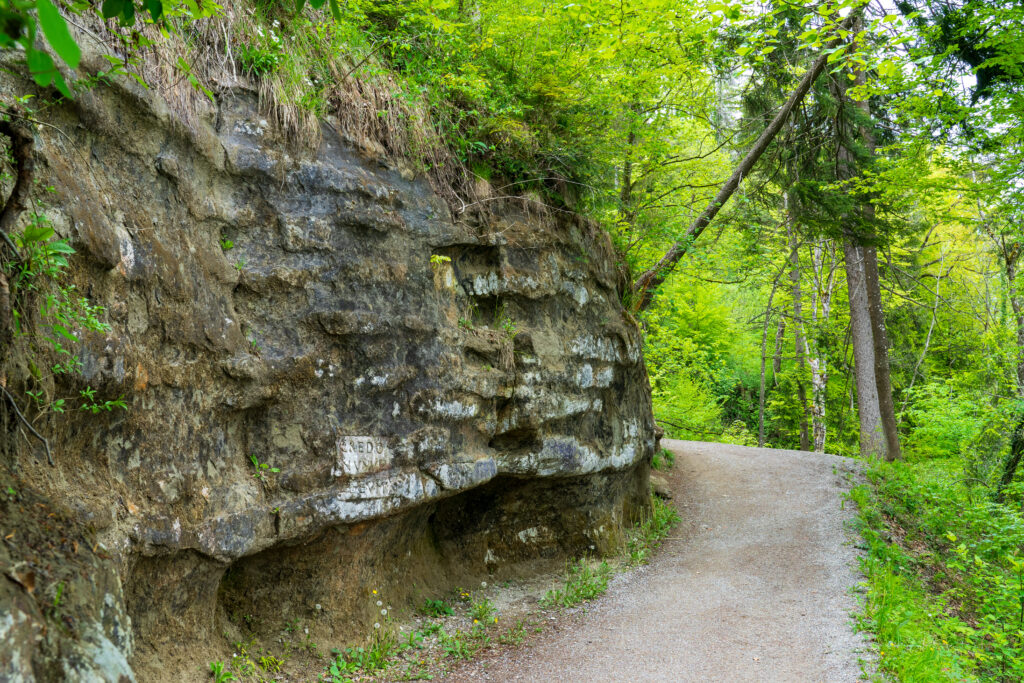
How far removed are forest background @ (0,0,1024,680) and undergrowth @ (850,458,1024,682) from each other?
0.05 meters

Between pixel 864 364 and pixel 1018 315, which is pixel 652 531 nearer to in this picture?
pixel 864 364

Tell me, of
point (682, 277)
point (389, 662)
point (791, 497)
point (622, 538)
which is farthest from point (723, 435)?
point (389, 662)

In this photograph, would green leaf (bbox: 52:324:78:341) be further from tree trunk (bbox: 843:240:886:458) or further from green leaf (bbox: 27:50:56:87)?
tree trunk (bbox: 843:240:886:458)

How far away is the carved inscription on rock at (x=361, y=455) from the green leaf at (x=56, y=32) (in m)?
5.13

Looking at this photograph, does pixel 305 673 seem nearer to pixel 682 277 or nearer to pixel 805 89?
pixel 805 89

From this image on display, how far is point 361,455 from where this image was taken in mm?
6434

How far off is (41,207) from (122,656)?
2814 mm

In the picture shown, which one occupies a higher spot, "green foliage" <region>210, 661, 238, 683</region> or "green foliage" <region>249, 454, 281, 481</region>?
"green foliage" <region>249, 454, 281, 481</region>

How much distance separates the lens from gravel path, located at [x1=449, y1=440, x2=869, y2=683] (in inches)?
266

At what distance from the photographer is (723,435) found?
2091 centimetres

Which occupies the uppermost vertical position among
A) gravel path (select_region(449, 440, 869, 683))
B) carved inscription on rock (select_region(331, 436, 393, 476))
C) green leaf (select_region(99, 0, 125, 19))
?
green leaf (select_region(99, 0, 125, 19))

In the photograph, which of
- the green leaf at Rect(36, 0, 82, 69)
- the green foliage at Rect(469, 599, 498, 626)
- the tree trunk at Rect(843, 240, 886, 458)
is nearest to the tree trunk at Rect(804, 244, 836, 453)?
the tree trunk at Rect(843, 240, 886, 458)

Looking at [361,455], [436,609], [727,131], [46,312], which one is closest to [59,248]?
[46,312]

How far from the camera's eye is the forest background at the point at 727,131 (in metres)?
6.43
